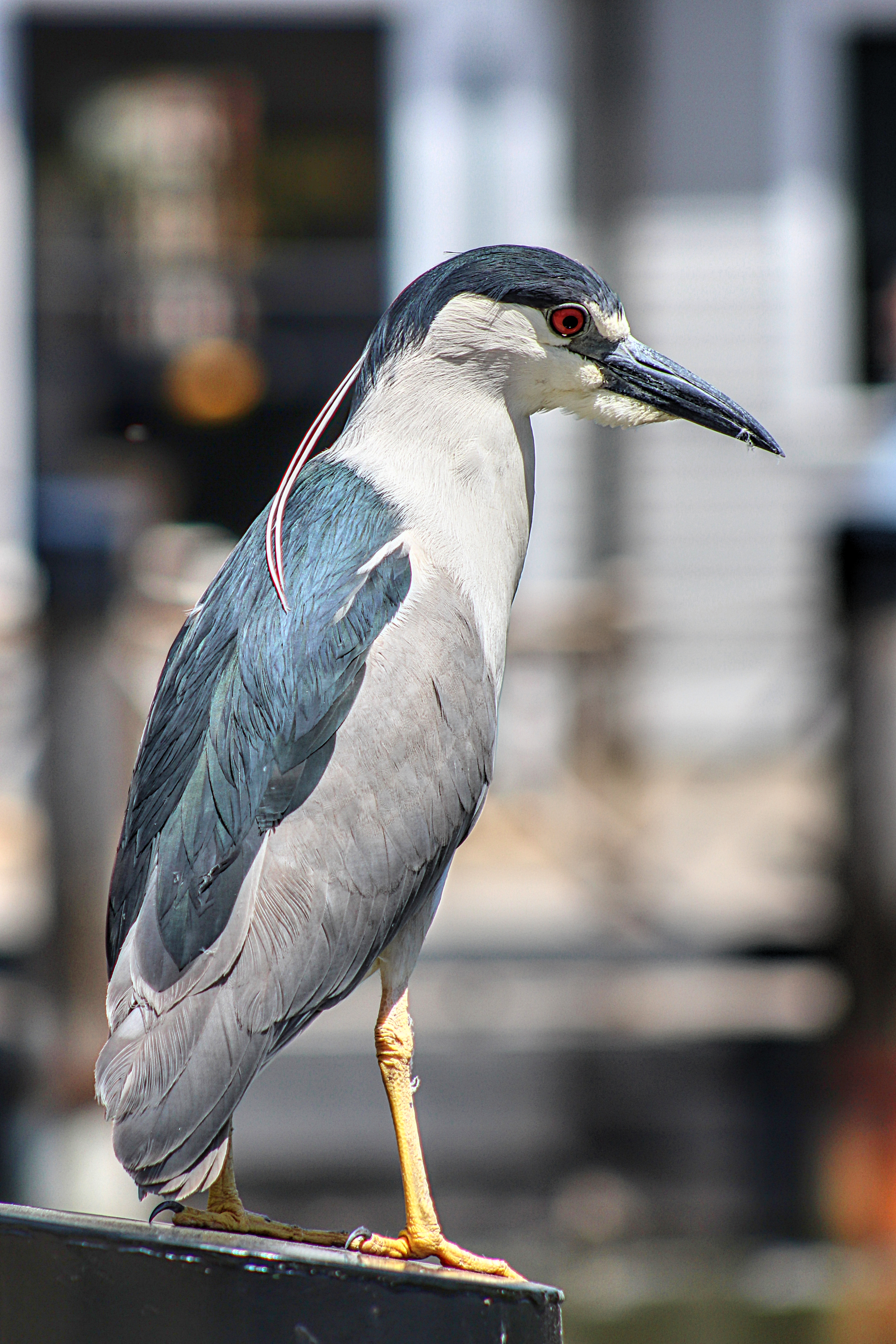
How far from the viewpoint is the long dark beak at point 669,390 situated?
1106mm

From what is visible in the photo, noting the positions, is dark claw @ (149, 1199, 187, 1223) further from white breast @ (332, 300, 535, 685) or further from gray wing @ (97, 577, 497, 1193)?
white breast @ (332, 300, 535, 685)

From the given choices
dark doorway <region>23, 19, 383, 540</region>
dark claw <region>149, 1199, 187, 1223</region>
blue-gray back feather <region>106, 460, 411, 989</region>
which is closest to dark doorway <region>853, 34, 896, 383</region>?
dark doorway <region>23, 19, 383, 540</region>

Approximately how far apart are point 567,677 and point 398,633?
14.4ft

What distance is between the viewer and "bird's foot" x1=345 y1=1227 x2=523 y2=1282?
3.48ft

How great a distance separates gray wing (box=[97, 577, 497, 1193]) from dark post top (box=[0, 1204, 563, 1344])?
Result: 53mm

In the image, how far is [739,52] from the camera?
662 centimetres

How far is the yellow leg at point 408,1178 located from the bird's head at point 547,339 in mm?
456

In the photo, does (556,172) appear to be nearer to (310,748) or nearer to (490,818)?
(490,818)

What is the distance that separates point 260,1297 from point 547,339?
67cm

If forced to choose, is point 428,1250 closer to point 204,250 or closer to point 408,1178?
point 408,1178

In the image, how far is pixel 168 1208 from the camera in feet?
3.77

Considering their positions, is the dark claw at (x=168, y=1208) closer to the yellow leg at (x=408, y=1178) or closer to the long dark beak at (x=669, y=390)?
the yellow leg at (x=408, y=1178)

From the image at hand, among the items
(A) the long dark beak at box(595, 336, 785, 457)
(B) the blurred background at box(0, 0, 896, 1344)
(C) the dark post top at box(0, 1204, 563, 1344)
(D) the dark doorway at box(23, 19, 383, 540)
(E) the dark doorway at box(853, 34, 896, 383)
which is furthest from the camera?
(D) the dark doorway at box(23, 19, 383, 540)

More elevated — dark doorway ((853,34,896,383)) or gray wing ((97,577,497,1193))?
dark doorway ((853,34,896,383))
